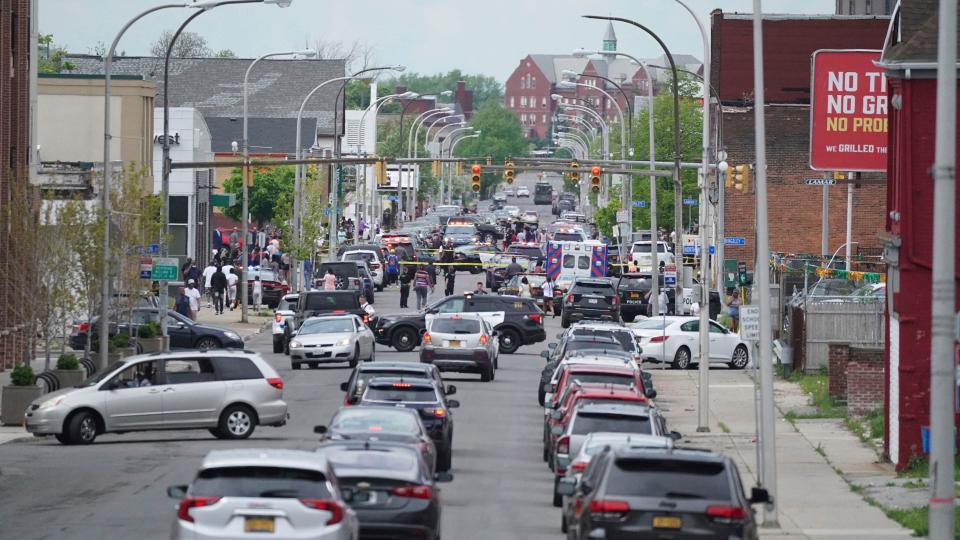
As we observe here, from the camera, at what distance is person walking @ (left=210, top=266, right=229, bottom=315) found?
61.0 meters

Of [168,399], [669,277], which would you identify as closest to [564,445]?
[168,399]

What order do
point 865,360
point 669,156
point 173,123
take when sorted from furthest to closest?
1. point 669,156
2. point 173,123
3. point 865,360

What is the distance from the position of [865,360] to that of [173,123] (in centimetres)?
5425

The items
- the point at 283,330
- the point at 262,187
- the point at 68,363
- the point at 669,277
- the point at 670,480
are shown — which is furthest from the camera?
the point at 262,187

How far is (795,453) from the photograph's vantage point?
29.4 meters

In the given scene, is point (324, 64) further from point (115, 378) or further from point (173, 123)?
point (115, 378)

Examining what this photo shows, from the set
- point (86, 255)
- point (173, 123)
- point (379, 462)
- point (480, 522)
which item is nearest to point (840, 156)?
point (86, 255)

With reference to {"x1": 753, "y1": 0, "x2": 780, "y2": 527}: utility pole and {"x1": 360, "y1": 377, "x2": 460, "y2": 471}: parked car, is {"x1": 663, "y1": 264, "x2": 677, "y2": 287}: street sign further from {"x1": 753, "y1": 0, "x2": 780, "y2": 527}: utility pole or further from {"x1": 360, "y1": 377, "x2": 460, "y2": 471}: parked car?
{"x1": 753, "y1": 0, "x2": 780, "y2": 527}: utility pole

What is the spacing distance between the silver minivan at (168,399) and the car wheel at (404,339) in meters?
18.6

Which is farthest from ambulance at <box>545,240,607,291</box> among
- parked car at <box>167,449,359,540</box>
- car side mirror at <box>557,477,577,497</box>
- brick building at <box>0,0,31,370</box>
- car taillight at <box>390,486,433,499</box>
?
parked car at <box>167,449,359,540</box>

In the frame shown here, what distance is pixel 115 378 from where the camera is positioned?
29.1 metres

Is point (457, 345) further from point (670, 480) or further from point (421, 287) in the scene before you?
point (670, 480)

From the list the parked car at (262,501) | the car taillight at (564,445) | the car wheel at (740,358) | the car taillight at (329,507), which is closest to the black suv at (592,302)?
the car wheel at (740,358)

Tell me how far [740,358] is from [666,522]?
3406 centimetres
